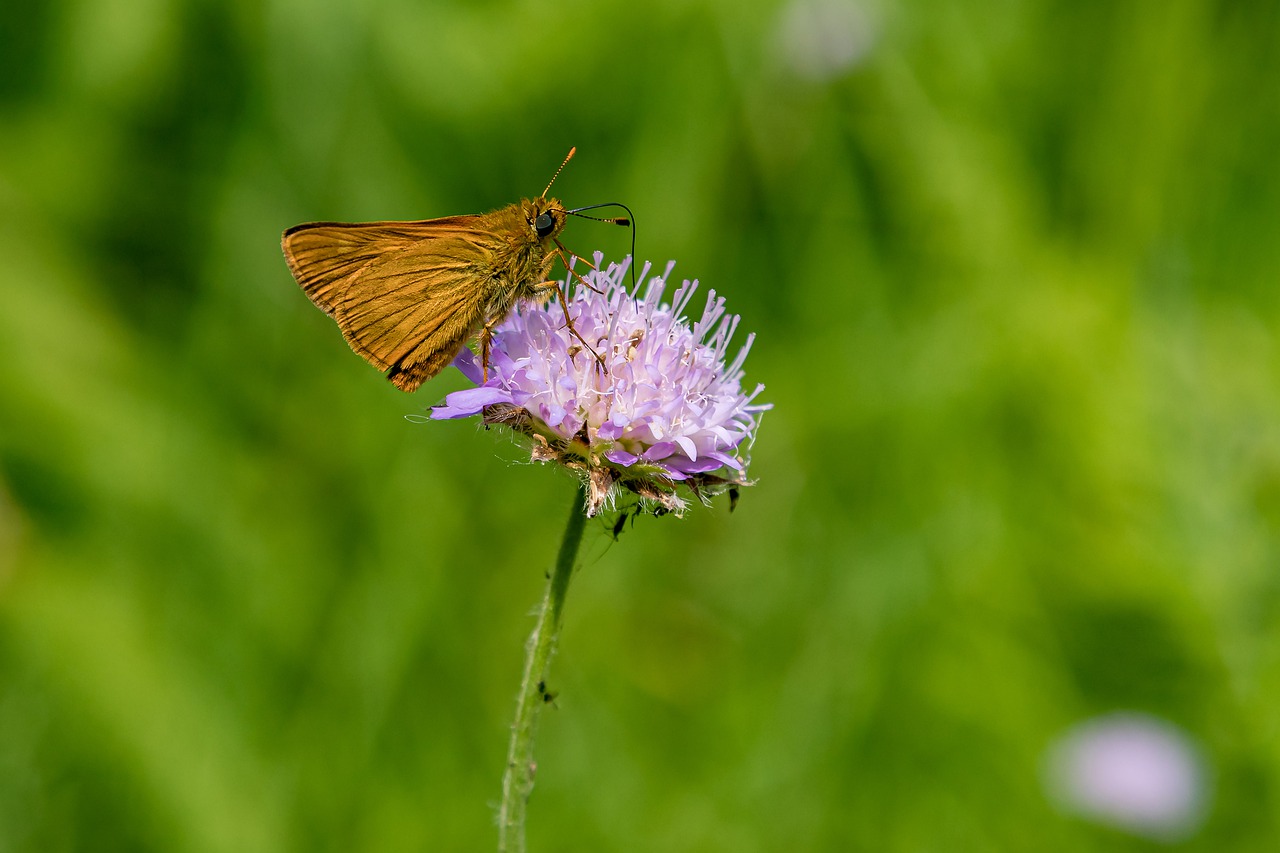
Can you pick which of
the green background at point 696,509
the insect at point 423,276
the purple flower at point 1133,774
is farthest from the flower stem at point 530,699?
the purple flower at point 1133,774

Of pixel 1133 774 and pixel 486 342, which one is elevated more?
pixel 1133 774

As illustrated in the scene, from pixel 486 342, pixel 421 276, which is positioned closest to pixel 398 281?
pixel 421 276

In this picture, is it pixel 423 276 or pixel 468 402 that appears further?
pixel 423 276

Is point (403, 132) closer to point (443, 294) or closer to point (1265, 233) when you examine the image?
point (443, 294)

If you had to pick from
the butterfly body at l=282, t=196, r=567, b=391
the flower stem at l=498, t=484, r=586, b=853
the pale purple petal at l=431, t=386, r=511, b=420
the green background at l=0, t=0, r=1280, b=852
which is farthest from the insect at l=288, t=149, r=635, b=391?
the green background at l=0, t=0, r=1280, b=852

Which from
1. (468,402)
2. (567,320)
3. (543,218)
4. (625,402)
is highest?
(543,218)

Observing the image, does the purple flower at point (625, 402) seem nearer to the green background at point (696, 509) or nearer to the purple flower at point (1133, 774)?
the green background at point (696, 509)

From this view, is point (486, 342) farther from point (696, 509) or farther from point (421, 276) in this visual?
point (696, 509)

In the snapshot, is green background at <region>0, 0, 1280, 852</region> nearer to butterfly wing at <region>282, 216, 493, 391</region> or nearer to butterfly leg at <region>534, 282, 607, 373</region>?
butterfly wing at <region>282, 216, 493, 391</region>
